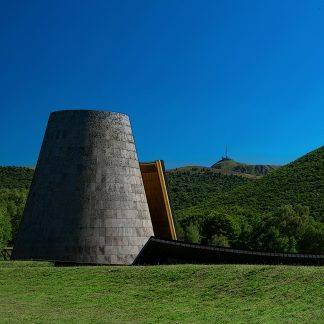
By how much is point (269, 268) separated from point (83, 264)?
26.6ft

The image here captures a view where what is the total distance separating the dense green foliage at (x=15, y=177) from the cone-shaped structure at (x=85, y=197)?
59900mm

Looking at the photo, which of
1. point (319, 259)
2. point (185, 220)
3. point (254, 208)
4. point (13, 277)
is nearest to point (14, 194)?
point (185, 220)

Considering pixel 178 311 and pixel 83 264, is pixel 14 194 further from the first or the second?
pixel 178 311

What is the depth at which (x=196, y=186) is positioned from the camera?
93.9m

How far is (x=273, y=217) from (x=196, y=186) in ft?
159

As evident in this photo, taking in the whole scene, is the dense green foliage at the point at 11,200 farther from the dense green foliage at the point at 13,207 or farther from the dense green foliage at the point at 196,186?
the dense green foliage at the point at 196,186

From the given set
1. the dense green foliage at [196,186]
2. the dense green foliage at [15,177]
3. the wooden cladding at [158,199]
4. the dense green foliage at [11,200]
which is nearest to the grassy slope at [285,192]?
the dense green foliage at [196,186]

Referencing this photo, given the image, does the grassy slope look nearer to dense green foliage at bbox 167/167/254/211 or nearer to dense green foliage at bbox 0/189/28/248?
dense green foliage at bbox 167/167/254/211

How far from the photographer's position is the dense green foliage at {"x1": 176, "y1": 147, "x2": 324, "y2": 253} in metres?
41.4

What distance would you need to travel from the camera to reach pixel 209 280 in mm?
13328

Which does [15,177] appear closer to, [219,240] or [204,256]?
[219,240]

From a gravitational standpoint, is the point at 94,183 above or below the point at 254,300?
above

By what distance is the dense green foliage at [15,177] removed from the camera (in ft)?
271

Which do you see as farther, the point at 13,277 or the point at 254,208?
the point at 254,208
